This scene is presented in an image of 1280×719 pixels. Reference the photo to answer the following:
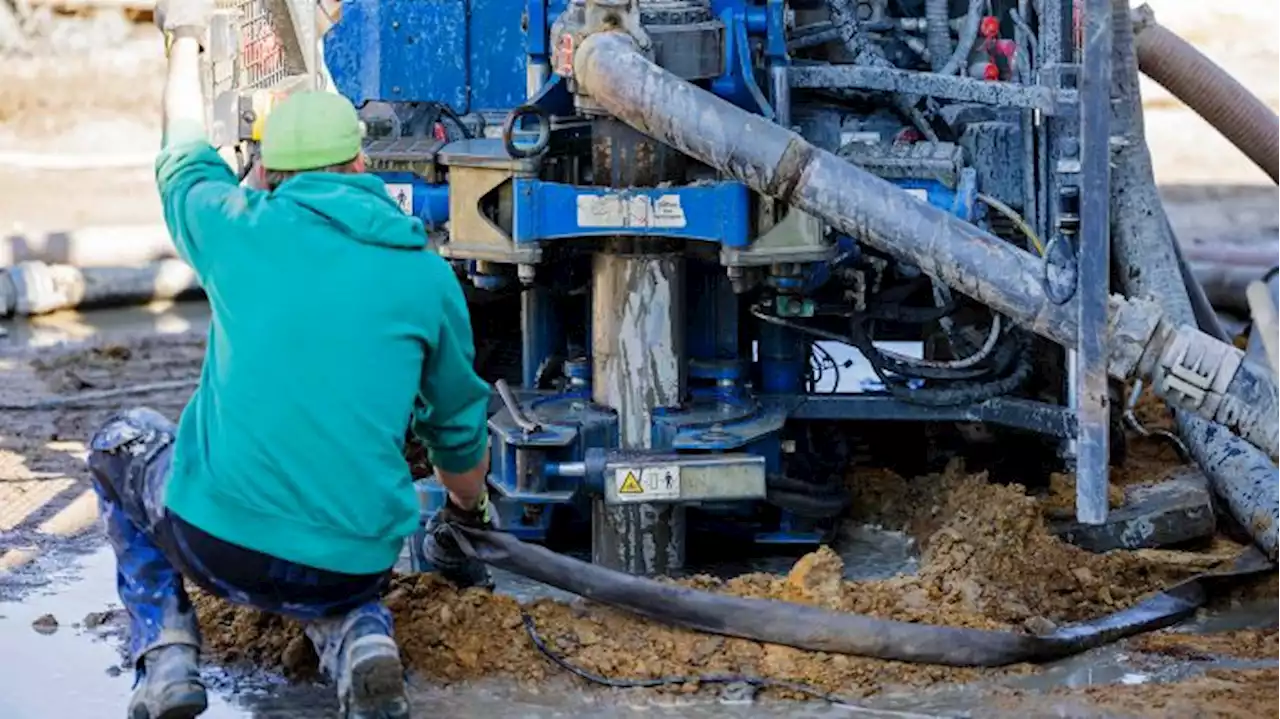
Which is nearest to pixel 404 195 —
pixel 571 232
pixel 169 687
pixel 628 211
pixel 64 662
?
pixel 571 232

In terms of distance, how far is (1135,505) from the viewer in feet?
23.1

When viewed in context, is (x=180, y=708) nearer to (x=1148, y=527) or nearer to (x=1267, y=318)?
(x=1267, y=318)

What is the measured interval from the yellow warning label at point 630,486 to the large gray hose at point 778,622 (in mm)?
376

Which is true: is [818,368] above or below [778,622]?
above

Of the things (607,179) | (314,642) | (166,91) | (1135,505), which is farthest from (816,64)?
(314,642)

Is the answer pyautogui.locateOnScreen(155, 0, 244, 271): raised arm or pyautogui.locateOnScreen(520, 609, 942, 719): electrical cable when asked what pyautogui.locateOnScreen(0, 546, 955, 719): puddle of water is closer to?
pyautogui.locateOnScreen(520, 609, 942, 719): electrical cable

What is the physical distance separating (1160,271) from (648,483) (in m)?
2.22

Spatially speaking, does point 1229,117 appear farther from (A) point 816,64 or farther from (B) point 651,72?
(B) point 651,72

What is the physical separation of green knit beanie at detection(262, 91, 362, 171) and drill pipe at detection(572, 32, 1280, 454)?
1.21m

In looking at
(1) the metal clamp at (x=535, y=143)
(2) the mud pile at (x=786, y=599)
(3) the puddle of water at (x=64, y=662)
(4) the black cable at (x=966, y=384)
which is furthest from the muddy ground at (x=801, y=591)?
(1) the metal clamp at (x=535, y=143)

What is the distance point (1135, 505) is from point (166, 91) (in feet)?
10.6

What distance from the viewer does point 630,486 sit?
6.43 m

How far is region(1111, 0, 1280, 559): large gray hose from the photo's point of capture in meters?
6.84

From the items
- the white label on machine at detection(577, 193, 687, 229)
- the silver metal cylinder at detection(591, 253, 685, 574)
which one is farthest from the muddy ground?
the white label on machine at detection(577, 193, 687, 229)
